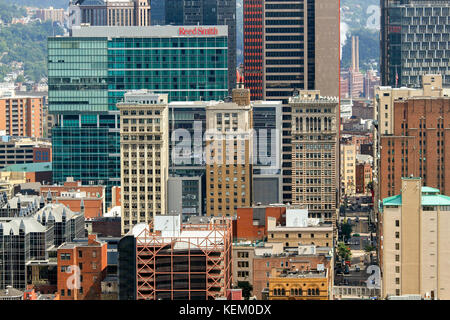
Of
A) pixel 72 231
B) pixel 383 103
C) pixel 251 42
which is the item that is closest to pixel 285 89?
pixel 251 42

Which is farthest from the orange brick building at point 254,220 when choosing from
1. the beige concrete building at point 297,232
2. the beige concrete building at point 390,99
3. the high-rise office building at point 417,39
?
the high-rise office building at point 417,39

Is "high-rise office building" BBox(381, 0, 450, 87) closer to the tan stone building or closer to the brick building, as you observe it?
the tan stone building

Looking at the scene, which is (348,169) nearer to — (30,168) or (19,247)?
(30,168)

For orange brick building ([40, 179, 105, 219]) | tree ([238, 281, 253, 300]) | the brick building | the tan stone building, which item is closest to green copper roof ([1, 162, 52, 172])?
orange brick building ([40, 179, 105, 219])

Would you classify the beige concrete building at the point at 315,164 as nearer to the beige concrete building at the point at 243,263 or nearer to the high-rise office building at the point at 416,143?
the high-rise office building at the point at 416,143

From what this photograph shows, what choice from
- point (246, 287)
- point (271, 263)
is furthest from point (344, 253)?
point (246, 287)
